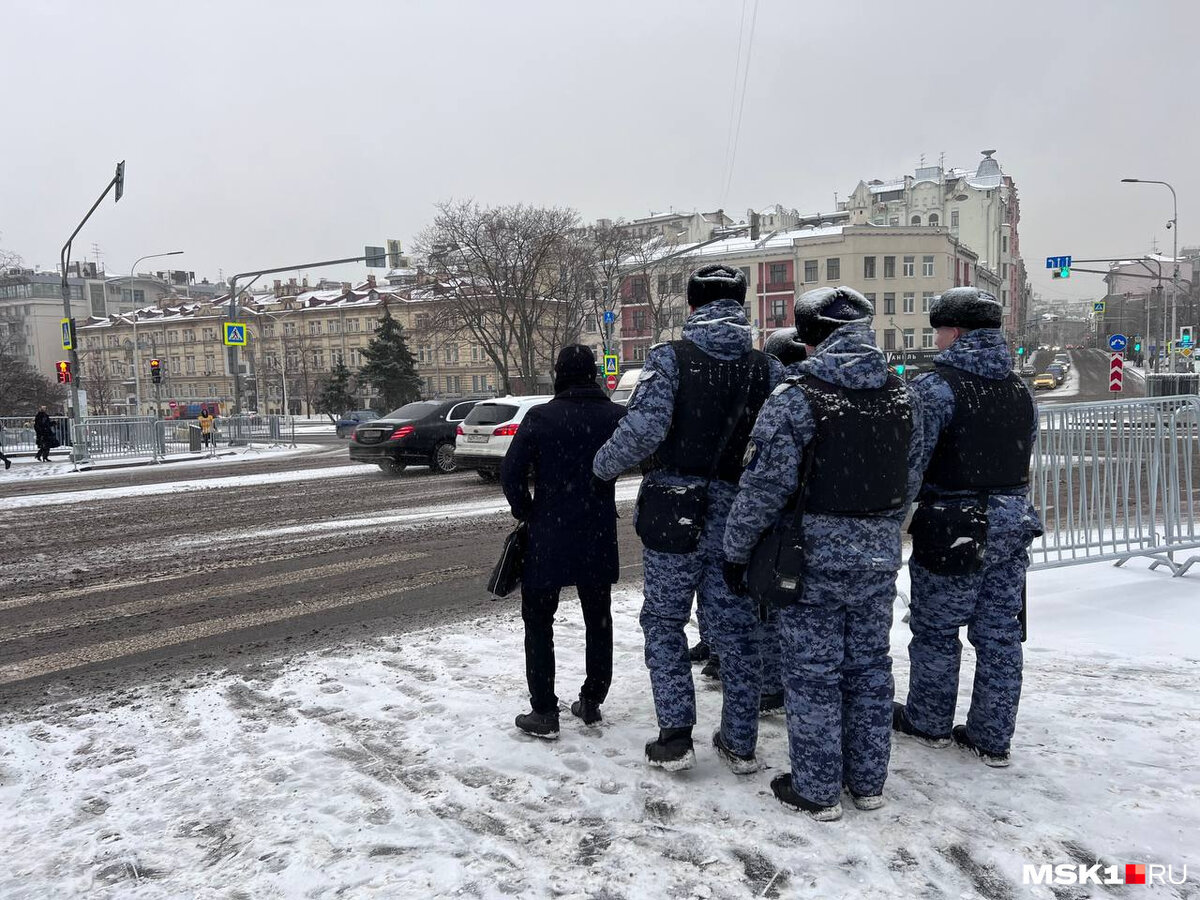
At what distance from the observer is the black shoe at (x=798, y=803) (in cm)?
309

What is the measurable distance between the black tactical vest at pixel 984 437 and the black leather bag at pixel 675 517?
3.43 ft

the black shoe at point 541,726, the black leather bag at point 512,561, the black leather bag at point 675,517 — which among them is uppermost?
the black leather bag at point 675,517

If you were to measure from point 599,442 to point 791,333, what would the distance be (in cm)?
135

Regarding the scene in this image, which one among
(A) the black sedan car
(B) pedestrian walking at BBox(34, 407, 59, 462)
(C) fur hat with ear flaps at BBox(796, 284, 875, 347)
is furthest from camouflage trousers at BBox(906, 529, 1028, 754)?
(B) pedestrian walking at BBox(34, 407, 59, 462)

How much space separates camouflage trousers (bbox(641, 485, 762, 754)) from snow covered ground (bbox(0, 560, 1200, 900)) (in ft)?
0.90

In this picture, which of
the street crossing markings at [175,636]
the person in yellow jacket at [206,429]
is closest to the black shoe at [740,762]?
the street crossing markings at [175,636]

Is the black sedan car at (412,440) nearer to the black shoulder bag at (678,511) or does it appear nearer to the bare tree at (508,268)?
the black shoulder bag at (678,511)

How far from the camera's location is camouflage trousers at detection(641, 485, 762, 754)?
11.3ft

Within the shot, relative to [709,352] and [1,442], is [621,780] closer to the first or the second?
[709,352]

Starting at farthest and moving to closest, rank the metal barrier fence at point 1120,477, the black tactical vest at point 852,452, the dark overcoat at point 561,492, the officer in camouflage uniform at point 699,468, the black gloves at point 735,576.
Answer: the metal barrier fence at point 1120,477 < the dark overcoat at point 561,492 < the officer in camouflage uniform at point 699,468 < the black gloves at point 735,576 < the black tactical vest at point 852,452

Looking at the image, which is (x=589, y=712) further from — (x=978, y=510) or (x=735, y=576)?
(x=978, y=510)

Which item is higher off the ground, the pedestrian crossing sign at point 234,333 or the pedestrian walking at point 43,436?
the pedestrian crossing sign at point 234,333

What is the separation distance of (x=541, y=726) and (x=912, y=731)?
67.8 inches

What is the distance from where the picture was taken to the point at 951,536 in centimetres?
336
